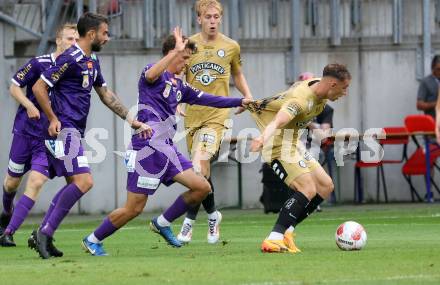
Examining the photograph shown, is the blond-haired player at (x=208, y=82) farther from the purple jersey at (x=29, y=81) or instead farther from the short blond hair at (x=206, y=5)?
the purple jersey at (x=29, y=81)

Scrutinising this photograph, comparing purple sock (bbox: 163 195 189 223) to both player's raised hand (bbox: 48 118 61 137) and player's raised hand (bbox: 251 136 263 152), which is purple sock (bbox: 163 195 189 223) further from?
player's raised hand (bbox: 251 136 263 152)

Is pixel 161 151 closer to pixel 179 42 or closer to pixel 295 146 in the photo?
pixel 179 42

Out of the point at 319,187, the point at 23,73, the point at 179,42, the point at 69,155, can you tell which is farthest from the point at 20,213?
the point at 319,187

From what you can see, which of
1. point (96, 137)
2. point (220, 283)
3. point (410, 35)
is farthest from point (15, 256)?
point (410, 35)

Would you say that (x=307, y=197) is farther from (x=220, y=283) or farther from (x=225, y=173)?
(x=225, y=173)

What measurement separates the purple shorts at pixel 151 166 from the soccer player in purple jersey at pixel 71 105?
0.77 ft

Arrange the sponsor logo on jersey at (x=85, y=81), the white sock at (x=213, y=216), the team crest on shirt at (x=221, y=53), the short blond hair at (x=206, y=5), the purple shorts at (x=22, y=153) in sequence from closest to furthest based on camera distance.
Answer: the sponsor logo on jersey at (x=85, y=81) → the purple shorts at (x=22, y=153) → the white sock at (x=213, y=216) → the short blond hair at (x=206, y=5) → the team crest on shirt at (x=221, y=53)

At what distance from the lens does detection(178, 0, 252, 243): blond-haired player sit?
45.2ft

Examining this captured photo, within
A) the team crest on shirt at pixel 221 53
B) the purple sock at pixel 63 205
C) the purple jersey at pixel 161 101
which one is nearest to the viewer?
the purple sock at pixel 63 205

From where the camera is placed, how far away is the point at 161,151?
11.5 m

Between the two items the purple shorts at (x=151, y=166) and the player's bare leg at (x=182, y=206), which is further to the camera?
the player's bare leg at (x=182, y=206)

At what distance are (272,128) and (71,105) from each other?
77.4 inches

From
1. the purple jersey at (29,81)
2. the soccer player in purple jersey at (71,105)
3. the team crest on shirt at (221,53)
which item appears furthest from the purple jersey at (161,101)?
the team crest on shirt at (221,53)

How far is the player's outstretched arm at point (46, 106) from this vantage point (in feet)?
36.4
